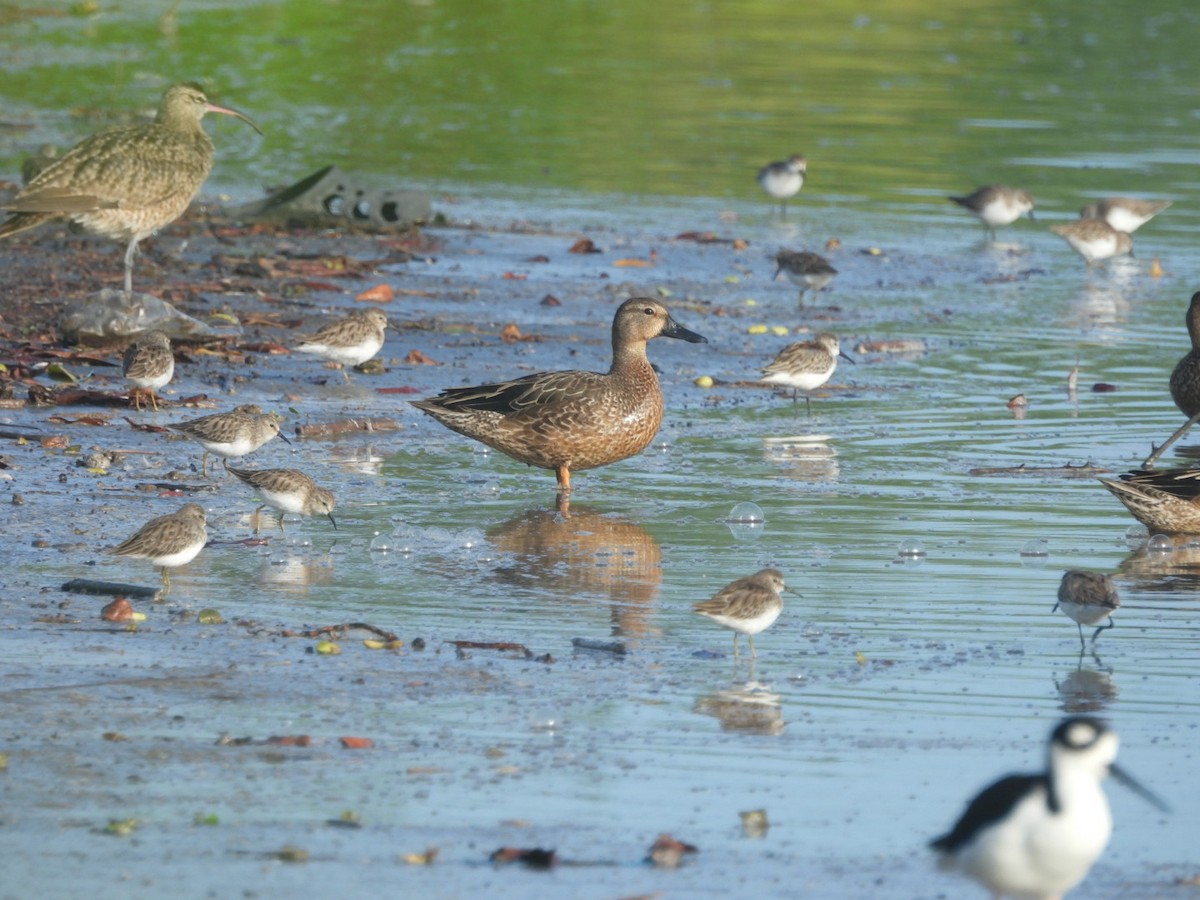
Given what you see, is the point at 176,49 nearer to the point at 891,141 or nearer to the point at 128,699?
the point at 891,141

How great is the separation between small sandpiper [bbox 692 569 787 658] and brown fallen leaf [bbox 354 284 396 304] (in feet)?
30.7

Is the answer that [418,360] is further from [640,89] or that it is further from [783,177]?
[640,89]

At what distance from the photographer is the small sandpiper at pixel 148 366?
13156 millimetres

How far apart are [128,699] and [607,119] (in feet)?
77.2

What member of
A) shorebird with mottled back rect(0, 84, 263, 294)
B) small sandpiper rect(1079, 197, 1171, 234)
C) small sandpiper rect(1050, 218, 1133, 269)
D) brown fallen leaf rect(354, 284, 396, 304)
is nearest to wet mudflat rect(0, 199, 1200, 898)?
brown fallen leaf rect(354, 284, 396, 304)

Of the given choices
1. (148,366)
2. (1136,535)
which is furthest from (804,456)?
(148,366)

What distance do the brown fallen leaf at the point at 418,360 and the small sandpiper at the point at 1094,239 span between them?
27.8 ft

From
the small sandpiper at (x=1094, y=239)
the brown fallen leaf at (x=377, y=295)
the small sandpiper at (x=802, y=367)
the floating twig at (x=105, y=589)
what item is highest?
the floating twig at (x=105, y=589)

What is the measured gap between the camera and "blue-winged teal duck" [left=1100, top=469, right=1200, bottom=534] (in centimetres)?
1130

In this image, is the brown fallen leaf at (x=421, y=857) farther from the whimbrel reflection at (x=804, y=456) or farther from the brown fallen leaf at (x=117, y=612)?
the whimbrel reflection at (x=804, y=456)

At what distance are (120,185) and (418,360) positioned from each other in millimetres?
2883

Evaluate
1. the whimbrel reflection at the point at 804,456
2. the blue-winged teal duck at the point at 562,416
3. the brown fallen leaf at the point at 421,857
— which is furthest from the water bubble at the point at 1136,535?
the brown fallen leaf at the point at 421,857

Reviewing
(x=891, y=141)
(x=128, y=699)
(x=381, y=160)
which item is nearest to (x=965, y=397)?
(x=128, y=699)

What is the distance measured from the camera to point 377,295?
17734 millimetres
